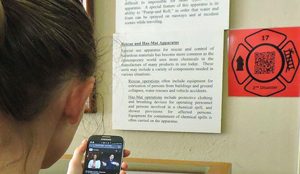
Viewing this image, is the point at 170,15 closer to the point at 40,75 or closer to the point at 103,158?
the point at 103,158

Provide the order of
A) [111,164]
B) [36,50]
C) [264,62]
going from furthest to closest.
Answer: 1. [264,62]
2. [111,164]
3. [36,50]

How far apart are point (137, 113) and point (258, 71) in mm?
360

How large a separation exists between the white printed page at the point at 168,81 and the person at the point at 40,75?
1.65 feet

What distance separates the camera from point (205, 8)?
2.87 feet

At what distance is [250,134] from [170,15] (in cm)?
39

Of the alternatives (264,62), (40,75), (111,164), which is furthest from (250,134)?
(40,75)

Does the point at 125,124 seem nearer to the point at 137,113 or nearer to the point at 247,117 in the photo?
the point at 137,113

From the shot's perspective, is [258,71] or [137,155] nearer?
[258,71]

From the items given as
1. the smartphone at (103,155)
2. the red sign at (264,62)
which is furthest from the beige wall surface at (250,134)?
the smartphone at (103,155)

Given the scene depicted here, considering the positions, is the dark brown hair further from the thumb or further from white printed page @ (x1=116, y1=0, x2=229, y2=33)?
white printed page @ (x1=116, y1=0, x2=229, y2=33)

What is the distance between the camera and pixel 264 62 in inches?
33.5

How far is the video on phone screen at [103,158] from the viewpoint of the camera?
73cm

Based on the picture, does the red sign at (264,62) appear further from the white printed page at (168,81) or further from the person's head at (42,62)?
the person's head at (42,62)

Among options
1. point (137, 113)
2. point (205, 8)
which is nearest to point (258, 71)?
point (205, 8)
